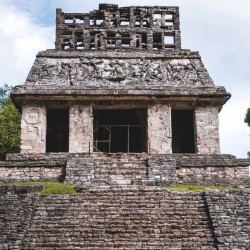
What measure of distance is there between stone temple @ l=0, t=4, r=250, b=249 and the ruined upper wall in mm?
41

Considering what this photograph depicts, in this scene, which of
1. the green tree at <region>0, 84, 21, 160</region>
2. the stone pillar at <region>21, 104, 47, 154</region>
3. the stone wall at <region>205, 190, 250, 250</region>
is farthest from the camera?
the green tree at <region>0, 84, 21, 160</region>

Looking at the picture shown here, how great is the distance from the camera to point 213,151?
12664 mm

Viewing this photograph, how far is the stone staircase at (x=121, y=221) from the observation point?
7.36m

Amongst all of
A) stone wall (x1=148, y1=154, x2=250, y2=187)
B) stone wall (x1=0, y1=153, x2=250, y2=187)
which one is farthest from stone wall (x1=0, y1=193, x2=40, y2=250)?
stone wall (x1=148, y1=154, x2=250, y2=187)

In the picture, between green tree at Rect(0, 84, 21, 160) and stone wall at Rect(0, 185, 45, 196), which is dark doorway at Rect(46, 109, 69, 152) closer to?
green tree at Rect(0, 84, 21, 160)

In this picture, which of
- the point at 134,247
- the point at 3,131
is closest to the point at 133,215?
the point at 134,247

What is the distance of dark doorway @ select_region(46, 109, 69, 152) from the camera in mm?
15961

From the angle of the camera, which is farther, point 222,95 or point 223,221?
point 222,95

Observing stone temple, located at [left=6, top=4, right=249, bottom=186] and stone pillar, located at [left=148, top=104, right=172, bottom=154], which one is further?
stone pillar, located at [left=148, top=104, right=172, bottom=154]

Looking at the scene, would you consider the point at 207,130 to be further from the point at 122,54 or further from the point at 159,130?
the point at 122,54

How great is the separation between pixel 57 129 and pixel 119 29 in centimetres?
480

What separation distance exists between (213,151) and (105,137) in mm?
5390

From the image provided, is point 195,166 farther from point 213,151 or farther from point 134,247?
point 134,247

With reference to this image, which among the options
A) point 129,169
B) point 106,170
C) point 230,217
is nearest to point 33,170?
point 106,170
